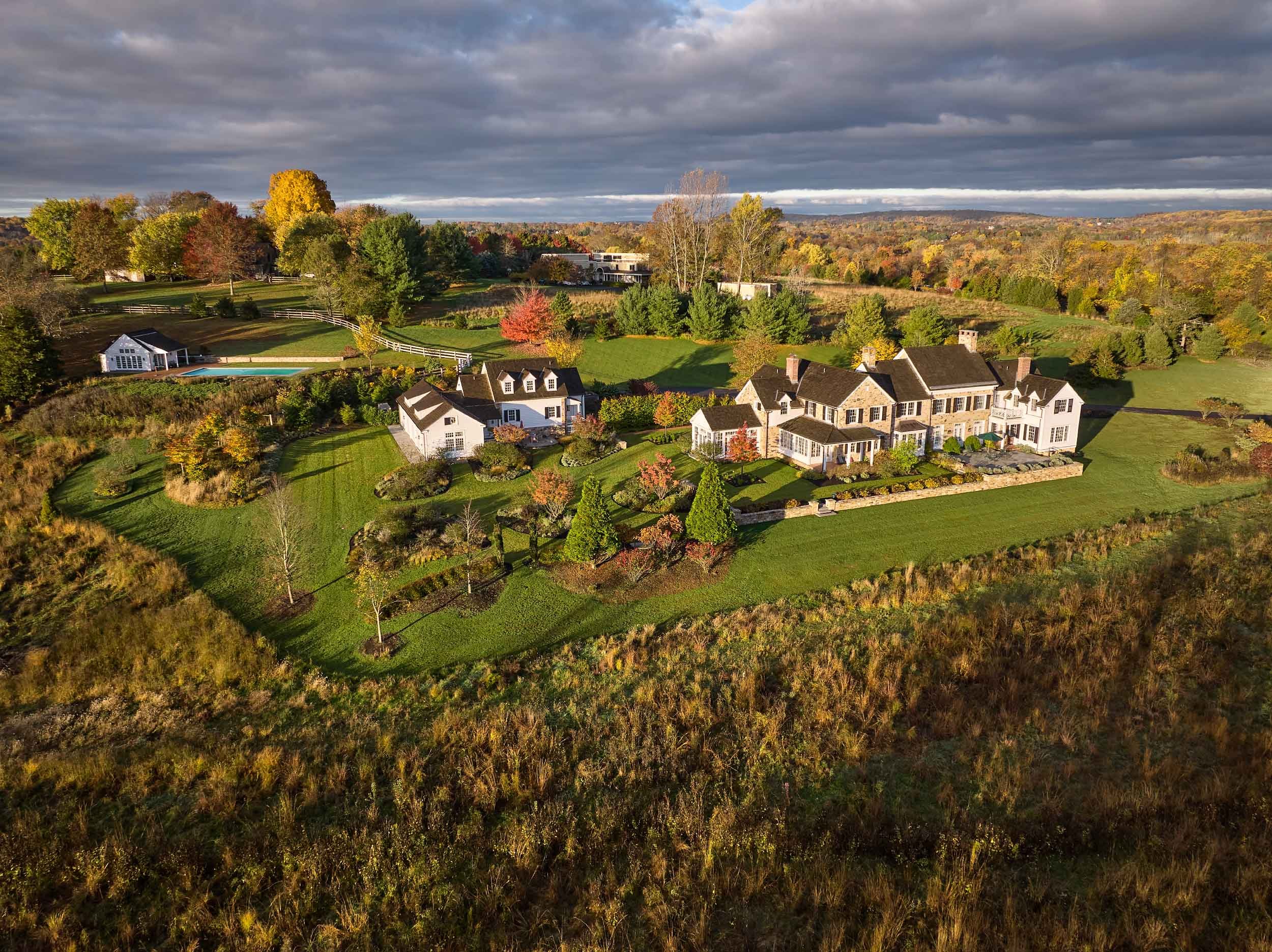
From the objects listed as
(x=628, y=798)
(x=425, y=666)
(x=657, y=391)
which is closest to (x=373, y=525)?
(x=425, y=666)

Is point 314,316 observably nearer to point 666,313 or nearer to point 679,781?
point 666,313

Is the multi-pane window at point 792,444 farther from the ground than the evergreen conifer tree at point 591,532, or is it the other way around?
the multi-pane window at point 792,444

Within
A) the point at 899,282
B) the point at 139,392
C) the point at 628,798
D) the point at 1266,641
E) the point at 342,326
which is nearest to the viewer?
the point at 628,798

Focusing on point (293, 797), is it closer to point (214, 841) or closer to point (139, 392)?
point (214, 841)

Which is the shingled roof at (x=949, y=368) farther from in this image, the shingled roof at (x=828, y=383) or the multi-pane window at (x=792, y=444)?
the multi-pane window at (x=792, y=444)

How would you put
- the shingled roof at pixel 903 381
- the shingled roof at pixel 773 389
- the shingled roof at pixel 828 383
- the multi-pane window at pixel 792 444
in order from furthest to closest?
the shingled roof at pixel 903 381, the shingled roof at pixel 773 389, the multi-pane window at pixel 792 444, the shingled roof at pixel 828 383

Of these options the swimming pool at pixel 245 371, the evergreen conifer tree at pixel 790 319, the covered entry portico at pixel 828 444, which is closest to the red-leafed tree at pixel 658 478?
the covered entry portico at pixel 828 444
